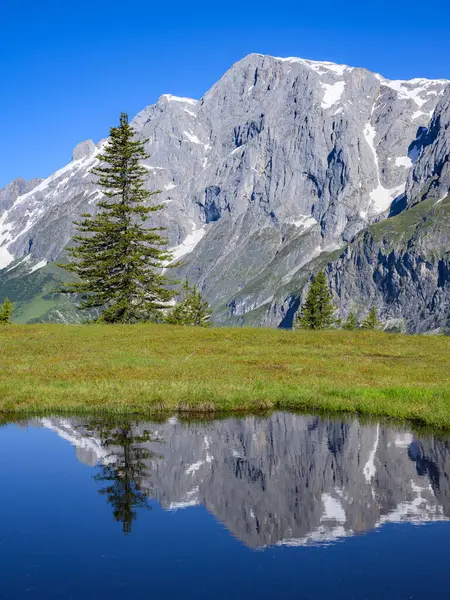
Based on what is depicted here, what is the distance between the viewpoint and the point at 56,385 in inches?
1129

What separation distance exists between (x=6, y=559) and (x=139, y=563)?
8.07 feet

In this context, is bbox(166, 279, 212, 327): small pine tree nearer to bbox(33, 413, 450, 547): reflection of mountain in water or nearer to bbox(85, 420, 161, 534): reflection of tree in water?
bbox(85, 420, 161, 534): reflection of tree in water

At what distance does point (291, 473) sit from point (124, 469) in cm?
452

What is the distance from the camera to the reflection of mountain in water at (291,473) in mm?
14492

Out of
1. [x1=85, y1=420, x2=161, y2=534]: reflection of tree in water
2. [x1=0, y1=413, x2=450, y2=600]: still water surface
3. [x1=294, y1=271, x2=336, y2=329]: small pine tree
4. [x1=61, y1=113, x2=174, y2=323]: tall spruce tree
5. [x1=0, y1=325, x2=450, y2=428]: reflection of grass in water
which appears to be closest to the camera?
[x1=0, y1=413, x2=450, y2=600]: still water surface

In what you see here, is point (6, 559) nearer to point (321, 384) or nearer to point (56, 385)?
point (56, 385)

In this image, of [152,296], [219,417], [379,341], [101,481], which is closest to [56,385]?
[219,417]

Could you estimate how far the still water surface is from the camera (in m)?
11.3

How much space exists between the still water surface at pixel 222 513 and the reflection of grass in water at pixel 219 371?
309cm

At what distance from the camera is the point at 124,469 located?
17.9m

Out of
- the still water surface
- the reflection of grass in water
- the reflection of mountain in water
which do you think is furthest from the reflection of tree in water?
the reflection of grass in water

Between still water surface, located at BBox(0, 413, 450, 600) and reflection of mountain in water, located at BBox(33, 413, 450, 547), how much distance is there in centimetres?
5

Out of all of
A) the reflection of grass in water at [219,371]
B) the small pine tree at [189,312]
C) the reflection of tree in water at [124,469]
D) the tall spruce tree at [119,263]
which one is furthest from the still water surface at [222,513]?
the small pine tree at [189,312]

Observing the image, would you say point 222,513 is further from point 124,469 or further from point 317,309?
point 317,309
